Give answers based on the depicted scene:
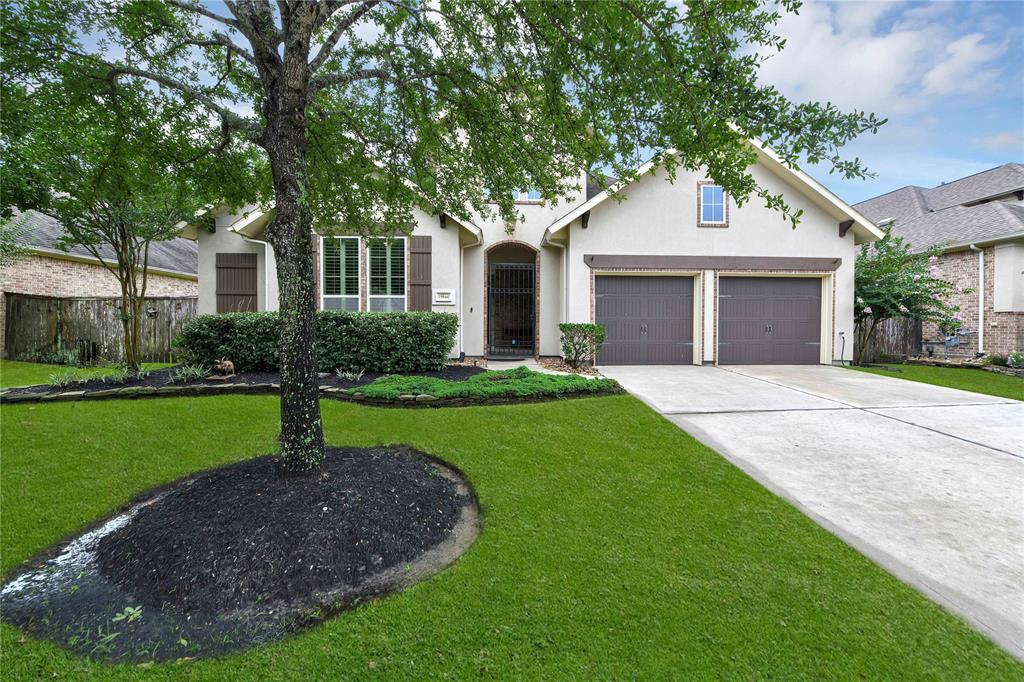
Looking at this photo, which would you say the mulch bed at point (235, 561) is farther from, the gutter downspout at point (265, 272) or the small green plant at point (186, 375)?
the gutter downspout at point (265, 272)

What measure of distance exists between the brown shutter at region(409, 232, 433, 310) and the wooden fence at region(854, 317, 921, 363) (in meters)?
13.2

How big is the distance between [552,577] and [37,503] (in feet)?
12.8

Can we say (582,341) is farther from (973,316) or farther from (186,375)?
(973,316)

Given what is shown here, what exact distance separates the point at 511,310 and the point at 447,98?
8.96 m

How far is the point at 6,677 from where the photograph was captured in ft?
5.81

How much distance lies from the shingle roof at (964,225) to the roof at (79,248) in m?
22.2

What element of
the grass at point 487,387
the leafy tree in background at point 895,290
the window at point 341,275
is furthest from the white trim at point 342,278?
the leafy tree in background at point 895,290

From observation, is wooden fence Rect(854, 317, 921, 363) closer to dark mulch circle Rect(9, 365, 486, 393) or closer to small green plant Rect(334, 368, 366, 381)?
dark mulch circle Rect(9, 365, 486, 393)

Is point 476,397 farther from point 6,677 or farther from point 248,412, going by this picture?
point 6,677

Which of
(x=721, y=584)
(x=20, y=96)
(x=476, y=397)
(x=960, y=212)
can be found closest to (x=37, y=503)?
(x=20, y=96)

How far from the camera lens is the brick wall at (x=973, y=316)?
11375 mm

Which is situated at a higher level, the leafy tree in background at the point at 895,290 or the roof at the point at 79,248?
the roof at the point at 79,248

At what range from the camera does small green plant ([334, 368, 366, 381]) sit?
730 cm

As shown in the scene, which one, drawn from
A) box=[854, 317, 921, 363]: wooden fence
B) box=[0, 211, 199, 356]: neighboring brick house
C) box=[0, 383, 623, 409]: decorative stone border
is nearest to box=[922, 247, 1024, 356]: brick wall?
box=[854, 317, 921, 363]: wooden fence
